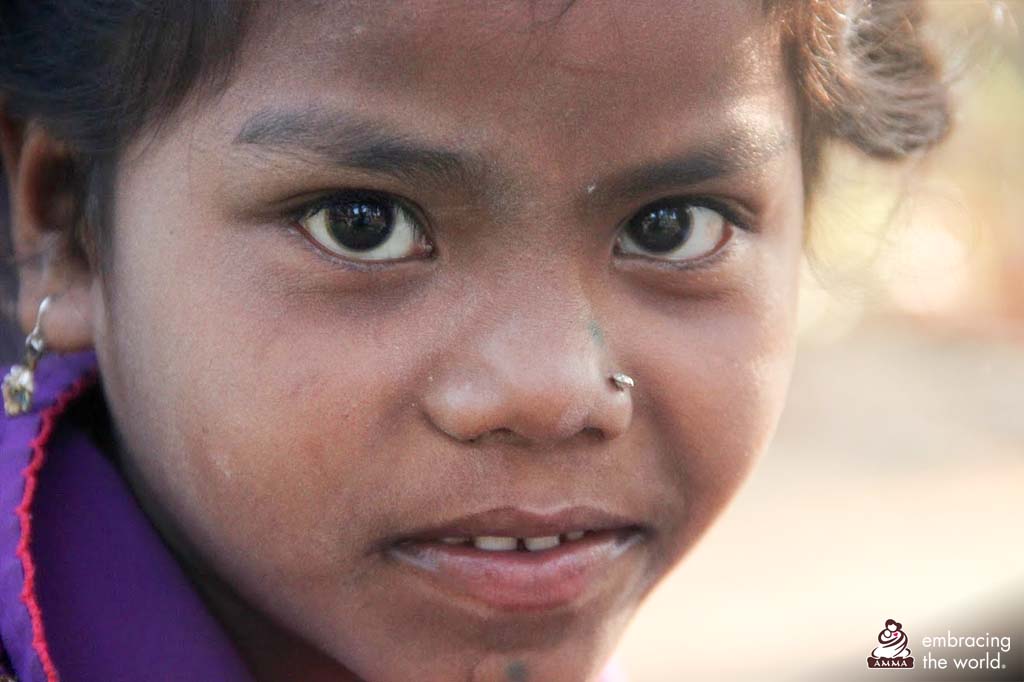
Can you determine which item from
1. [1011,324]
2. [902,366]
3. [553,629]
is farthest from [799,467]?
[553,629]

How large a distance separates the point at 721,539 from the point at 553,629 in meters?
2.66

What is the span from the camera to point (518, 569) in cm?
133

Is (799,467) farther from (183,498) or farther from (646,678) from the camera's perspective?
(183,498)

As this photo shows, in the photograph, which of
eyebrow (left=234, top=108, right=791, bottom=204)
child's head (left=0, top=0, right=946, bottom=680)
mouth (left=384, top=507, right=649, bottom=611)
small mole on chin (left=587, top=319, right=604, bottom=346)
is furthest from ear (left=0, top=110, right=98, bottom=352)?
small mole on chin (left=587, top=319, right=604, bottom=346)

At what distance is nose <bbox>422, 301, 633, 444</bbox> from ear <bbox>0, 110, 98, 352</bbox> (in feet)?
1.57

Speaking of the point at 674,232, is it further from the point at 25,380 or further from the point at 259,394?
the point at 25,380

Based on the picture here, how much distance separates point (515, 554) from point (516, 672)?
0.12m

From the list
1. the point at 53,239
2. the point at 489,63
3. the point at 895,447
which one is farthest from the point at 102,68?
the point at 895,447

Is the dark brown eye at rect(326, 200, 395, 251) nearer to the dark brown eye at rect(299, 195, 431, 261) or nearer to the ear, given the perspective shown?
the dark brown eye at rect(299, 195, 431, 261)

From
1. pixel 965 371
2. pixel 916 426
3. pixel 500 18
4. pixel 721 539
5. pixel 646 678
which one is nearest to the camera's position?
pixel 500 18

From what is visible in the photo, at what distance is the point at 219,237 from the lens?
1286 mm

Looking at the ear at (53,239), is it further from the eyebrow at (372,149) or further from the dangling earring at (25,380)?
the eyebrow at (372,149)

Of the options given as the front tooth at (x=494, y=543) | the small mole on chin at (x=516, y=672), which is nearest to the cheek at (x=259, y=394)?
the front tooth at (x=494, y=543)

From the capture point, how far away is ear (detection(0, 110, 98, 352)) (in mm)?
1466
